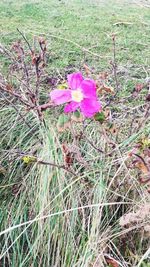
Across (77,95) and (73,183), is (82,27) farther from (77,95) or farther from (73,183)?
(77,95)

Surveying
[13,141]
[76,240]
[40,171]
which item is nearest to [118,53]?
[13,141]

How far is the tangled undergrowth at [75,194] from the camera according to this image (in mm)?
1414

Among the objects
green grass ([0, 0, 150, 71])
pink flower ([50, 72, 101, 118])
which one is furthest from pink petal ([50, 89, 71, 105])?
green grass ([0, 0, 150, 71])

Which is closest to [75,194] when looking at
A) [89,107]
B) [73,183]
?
[73,183]

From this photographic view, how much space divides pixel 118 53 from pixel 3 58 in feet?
2.15

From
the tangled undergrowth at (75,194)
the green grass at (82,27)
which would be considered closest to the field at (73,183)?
the tangled undergrowth at (75,194)

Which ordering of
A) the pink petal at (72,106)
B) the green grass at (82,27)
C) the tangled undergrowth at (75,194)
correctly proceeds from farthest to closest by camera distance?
the green grass at (82,27), the tangled undergrowth at (75,194), the pink petal at (72,106)

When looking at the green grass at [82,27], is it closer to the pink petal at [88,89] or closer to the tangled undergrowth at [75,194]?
the tangled undergrowth at [75,194]

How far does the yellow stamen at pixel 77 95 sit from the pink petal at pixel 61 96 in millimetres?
11

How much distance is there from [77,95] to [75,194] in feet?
1.42

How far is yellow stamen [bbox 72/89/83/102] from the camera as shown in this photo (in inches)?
49.2

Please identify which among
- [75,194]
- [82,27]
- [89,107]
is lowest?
[75,194]

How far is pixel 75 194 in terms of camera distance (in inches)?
62.4

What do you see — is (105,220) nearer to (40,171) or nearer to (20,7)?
(40,171)
